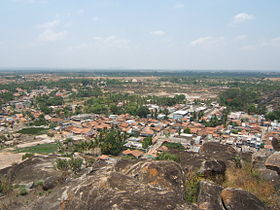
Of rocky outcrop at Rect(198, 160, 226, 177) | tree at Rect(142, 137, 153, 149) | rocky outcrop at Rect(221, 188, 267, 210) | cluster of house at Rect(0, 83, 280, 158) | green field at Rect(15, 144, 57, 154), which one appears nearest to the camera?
rocky outcrop at Rect(221, 188, 267, 210)

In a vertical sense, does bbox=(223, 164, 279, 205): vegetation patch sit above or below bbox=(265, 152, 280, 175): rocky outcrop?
below

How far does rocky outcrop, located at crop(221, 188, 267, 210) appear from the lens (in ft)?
17.4

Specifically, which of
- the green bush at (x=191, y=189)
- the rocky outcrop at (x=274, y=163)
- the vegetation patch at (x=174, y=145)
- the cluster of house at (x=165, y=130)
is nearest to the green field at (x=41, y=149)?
the cluster of house at (x=165, y=130)

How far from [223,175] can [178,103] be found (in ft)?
202

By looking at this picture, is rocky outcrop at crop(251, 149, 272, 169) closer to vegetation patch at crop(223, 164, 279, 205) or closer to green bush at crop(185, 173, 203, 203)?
vegetation patch at crop(223, 164, 279, 205)

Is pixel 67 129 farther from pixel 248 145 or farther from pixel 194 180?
pixel 194 180

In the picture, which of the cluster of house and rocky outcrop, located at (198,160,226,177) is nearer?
rocky outcrop, located at (198,160,226,177)

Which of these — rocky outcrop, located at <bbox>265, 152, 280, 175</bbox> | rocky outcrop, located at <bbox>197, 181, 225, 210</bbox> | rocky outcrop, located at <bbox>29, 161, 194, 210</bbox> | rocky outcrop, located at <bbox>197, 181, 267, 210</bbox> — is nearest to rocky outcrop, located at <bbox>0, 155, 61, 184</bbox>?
rocky outcrop, located at <bbox>29, 161, 194, 210</bbox>

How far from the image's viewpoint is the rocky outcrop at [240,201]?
532cm

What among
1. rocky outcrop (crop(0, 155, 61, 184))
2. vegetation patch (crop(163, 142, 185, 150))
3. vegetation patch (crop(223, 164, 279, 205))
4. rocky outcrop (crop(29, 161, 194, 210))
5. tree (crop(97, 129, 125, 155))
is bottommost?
vegetation patch (crop(163, 142, 185, 150))

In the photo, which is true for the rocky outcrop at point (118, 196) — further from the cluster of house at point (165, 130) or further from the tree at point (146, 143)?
the tree at point (146, 143)

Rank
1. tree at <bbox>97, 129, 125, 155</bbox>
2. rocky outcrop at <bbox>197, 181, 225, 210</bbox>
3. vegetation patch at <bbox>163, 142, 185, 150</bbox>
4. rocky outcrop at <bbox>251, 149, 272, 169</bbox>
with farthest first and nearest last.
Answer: vegetation patch at <bbox>163, 142, 185, 150</bbox> < tree at <bbox>97, 129, 125, 155</bbox> < rocky outcrop at <bbox>251, 149, 272, 169</bbox> < rocky outcrop at <bbox>197, 181, 225, 210</bbox>

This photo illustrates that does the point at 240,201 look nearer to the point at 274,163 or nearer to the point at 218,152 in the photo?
the point at 274,163

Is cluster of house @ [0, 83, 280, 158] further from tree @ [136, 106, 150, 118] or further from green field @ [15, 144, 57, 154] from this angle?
green field @ [15, 144, 57, 154]
